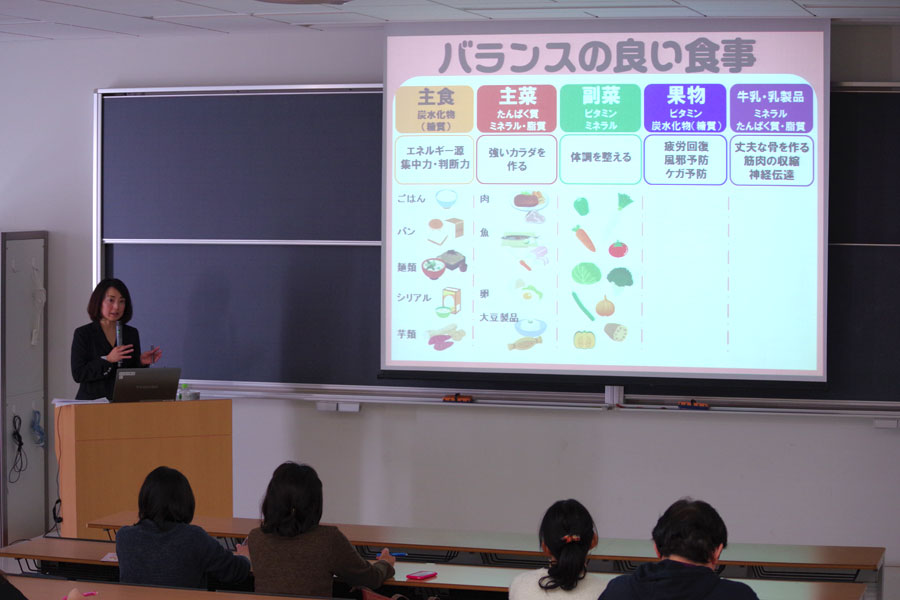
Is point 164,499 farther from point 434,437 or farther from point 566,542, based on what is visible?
point 434,437

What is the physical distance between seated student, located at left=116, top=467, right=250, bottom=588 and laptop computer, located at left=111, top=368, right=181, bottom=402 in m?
1.70

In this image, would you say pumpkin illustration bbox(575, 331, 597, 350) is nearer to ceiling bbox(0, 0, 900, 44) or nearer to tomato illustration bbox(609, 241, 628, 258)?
tomato illustration bbox(609, 241, 628, 258)

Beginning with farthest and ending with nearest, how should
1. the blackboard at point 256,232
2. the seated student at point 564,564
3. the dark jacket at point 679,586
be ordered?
the blackboard at point 256,232
the seated student at point 564,564
the dark jacket at point 679,586

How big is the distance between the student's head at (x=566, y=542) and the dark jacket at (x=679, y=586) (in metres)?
0.24

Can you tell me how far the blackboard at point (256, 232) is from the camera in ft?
17.3

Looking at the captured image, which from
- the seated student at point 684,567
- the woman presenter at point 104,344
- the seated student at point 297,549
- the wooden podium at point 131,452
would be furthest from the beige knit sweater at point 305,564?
the woman presenter at point 104,344

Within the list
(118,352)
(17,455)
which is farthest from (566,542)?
(17,455)

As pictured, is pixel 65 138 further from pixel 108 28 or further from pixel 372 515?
pixel 372 515

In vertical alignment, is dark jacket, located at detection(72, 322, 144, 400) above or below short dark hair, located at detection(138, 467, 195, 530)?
above

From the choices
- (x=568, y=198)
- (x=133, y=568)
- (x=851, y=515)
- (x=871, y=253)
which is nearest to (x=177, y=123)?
(x=568, y=198)

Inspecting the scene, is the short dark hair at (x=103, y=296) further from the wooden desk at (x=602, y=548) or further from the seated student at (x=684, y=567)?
the seated student at (x=684, y=567)

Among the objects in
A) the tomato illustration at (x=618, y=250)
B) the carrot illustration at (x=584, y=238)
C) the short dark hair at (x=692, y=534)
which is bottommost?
the short dark hair at (x=692, y=534)

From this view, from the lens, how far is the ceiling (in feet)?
14.7

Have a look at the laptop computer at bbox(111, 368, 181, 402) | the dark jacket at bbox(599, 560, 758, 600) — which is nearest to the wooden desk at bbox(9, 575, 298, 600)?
the dark jacket at bbox(599, 560, 758, 600)
